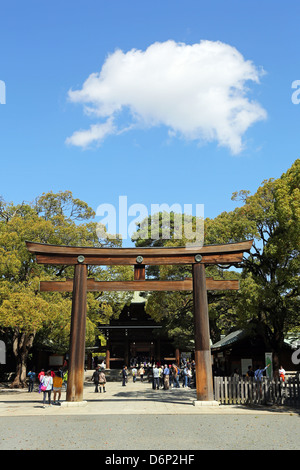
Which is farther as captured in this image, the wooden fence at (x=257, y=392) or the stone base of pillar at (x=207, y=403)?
the wooden fence at (x=257, y=392)

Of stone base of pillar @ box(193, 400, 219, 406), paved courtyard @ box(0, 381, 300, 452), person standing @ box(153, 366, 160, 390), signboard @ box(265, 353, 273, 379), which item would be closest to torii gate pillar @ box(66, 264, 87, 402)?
paved courtyard @ box(0, 381, 300, 452)

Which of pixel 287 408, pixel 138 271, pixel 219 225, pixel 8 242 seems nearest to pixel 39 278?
pixel 8 242

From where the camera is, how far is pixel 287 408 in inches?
558

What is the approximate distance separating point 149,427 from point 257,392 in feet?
22.2

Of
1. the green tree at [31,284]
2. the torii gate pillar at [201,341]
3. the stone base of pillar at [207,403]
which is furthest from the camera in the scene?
the green tree at [31,284]

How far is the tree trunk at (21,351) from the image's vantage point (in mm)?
26703

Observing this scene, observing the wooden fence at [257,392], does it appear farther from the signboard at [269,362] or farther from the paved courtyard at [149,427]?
the signboard at [269,362]

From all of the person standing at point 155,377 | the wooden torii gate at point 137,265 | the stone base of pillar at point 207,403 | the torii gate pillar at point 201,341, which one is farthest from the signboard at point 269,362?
the person standing at point 155,377

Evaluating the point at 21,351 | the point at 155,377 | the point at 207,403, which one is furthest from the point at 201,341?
the point at 21,351

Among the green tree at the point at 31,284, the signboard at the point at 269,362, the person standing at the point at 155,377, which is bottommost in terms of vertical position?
the person standing at the point at 155,377

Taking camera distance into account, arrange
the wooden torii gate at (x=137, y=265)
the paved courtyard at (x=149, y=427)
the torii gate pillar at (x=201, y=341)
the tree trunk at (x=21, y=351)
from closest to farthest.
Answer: the paved courtyard at (x=149, y=427)
the torii gate pillar at (x=201, y=341)
the wooden torii gate at (x=137, y=265)
the tree trunk at (x=21, y=351)

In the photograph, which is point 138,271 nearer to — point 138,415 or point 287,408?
point 138,415

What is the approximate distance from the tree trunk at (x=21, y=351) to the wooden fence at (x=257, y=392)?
1579 cm

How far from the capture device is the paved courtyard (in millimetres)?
7883
